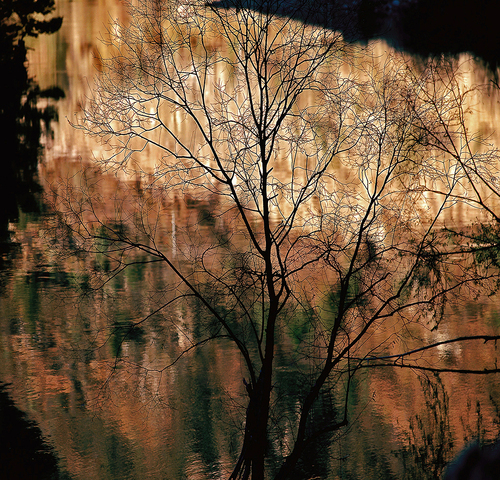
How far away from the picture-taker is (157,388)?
44.3 feet

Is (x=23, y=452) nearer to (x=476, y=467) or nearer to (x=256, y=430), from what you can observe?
(x=256, y=430)

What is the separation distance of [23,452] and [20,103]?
14044 mm

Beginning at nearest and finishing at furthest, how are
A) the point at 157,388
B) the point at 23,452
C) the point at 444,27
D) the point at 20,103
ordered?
the point at 23,452, the point at 157,388, the point at 444,27, the point at 20,103

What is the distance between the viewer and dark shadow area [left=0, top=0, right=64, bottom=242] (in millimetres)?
20359

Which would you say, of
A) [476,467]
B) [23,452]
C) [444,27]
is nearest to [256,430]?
[476,467]

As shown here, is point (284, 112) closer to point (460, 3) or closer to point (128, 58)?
point (128, 58)

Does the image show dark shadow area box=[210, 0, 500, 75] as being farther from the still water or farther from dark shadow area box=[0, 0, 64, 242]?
dark shadow area box=[0, 0, 64, 242]

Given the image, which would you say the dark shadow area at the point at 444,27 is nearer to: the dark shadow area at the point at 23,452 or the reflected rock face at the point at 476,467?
the dark shadow area at the point at 23,452

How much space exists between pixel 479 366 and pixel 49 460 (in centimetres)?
904

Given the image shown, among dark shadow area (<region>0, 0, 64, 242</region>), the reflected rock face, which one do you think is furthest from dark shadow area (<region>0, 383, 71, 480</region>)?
the reflected rock face

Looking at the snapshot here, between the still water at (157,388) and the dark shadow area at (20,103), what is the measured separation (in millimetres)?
2078

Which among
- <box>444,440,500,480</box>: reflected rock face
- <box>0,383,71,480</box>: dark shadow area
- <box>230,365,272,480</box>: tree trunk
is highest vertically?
<box>444,440,500,480</box>: reflected rock face

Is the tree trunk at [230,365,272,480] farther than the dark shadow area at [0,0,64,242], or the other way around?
the dark shadow area at [0,0,64,242]

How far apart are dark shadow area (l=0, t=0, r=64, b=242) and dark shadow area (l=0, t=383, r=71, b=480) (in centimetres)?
919
